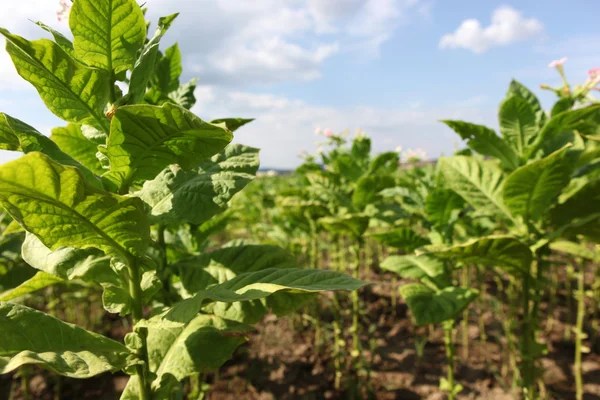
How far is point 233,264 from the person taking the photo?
1399 mm

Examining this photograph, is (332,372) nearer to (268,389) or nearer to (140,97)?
(268,389)

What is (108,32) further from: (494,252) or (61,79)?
(494,252)

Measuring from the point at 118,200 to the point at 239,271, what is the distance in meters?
0.59

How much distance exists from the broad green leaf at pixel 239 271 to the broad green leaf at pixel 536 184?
1.09 meters

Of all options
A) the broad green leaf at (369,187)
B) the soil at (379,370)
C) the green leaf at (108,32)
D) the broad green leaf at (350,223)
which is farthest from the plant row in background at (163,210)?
the soil at (379,370)

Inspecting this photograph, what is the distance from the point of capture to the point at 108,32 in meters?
1.01

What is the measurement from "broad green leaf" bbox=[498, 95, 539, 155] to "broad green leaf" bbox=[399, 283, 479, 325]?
837 millimetres

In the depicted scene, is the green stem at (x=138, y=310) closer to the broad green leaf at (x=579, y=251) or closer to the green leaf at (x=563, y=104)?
the broad green leaf at (x=579, y=251)

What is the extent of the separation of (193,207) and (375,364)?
3007mm

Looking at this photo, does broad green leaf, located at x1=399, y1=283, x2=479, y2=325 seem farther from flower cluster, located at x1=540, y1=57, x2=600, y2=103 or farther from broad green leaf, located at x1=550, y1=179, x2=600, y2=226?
flower cluster, located at x1=540, y1=57, x2=600, y2=103

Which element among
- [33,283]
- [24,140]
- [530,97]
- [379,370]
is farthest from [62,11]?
[379,370]

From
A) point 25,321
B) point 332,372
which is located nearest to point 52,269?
point 25,321

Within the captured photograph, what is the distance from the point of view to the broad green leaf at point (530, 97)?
2.10 m

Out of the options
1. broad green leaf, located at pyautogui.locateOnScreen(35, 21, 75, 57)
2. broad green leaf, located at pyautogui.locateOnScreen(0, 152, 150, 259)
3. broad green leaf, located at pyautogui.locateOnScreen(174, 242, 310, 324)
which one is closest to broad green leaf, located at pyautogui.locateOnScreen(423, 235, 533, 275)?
broad green leaf, located at pyautogui.locateOnScreen(174, 242, 310, 324)
